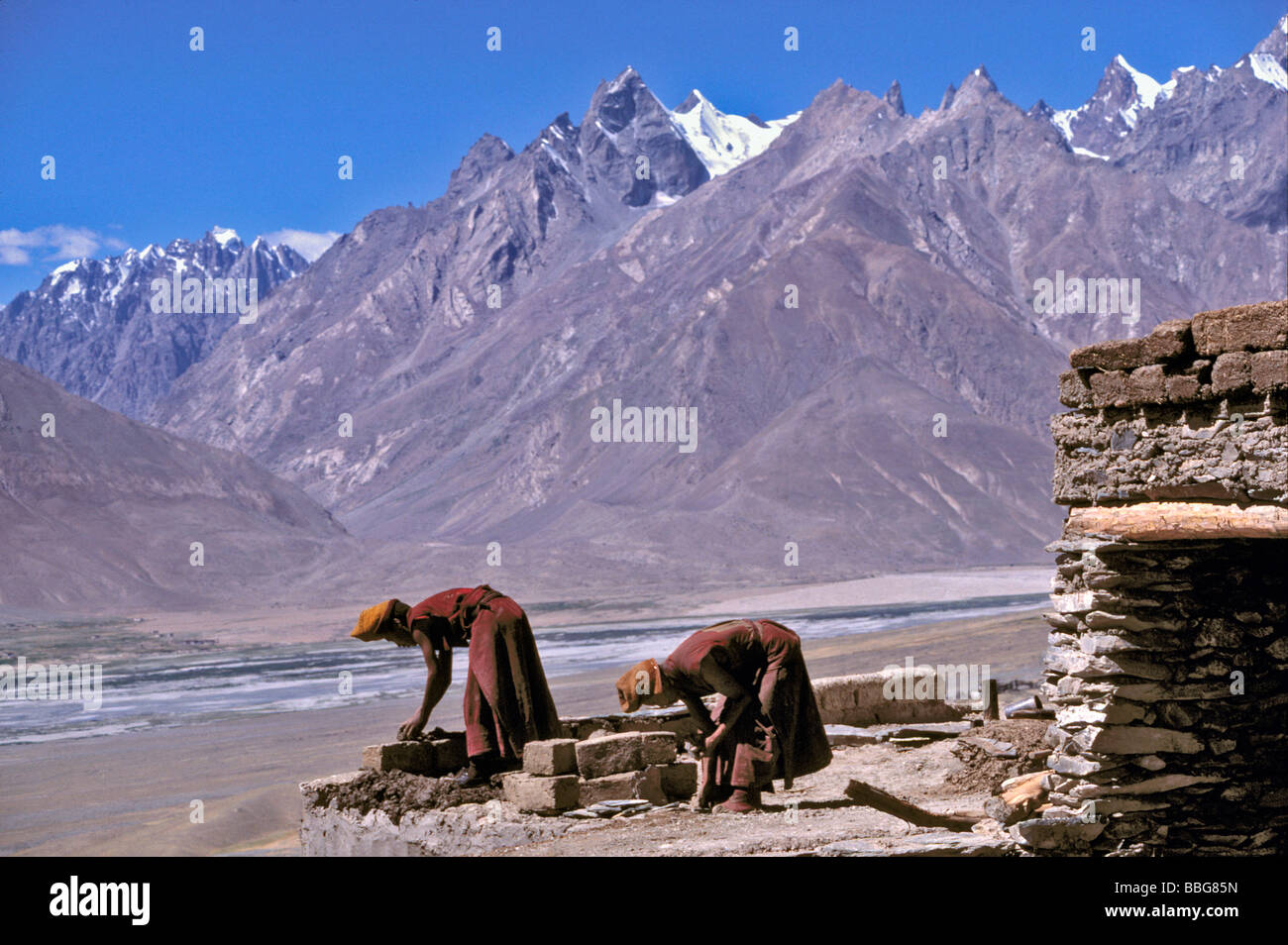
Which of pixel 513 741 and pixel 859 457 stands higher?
pixel 859 457

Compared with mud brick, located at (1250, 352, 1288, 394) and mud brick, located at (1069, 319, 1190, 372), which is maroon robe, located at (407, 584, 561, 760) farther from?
mud brick, located at (1250, 352, 1288, 394)

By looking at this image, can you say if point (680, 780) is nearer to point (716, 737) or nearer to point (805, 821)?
point (716, 737)

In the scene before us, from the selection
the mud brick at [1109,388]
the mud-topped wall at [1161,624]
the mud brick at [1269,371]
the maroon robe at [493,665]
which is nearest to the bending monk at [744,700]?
the maroon robe at [493,665]

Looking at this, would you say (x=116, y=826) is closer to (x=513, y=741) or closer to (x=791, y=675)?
(x=513, y=741)

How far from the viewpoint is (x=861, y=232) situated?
9906cm

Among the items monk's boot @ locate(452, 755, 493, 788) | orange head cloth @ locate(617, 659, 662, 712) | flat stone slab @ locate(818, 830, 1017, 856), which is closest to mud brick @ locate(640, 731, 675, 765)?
orange head cloth @ locate(617, 659, 662, 712)

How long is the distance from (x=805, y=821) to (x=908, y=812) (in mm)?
932

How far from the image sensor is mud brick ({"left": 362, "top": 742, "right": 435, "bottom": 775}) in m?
10.8

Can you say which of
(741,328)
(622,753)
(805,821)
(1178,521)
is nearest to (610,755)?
(622,753)

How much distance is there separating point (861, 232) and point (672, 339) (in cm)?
1740

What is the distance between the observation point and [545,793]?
33.1ft

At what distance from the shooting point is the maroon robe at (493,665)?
10688 mm

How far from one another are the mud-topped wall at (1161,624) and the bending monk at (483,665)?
4364 mm

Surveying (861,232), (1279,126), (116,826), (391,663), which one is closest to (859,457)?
(861,232)
